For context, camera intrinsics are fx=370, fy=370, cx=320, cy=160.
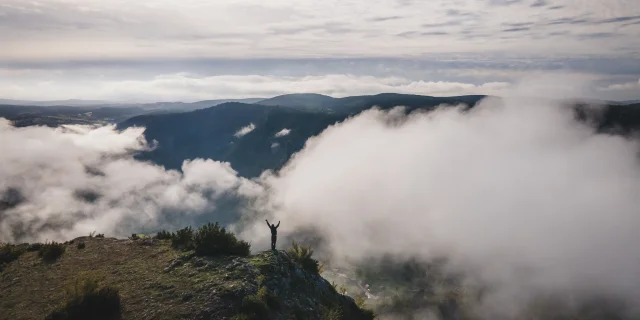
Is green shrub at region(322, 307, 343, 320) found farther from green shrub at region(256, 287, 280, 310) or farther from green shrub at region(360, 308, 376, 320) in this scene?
green shrub at region(360, 308, 376, 320)

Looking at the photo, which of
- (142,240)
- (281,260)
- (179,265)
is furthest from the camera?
(142,240)

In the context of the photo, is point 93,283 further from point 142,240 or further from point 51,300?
point 142,240

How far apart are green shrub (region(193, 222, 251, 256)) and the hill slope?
0.80 m

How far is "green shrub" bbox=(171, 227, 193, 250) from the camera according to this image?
85.4 ft

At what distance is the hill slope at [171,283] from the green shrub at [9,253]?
1.67 feet

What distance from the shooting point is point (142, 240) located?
29594mm

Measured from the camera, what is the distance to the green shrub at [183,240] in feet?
85.4

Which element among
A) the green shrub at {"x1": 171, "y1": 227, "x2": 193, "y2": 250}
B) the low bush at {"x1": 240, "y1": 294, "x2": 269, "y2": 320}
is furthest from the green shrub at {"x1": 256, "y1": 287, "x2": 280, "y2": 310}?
the green shrub at {"x1": 171, "y1": 227, "x2": 193, "y2": 250}

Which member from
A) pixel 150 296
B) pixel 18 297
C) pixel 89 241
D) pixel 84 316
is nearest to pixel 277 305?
pixel 150 296

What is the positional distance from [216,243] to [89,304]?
8840 mm

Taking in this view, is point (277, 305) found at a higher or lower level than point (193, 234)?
lower

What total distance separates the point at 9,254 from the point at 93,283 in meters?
14.1

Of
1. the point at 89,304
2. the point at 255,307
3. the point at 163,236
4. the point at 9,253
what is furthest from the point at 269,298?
the point at 9,253

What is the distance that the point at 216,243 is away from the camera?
25297 millimetres
